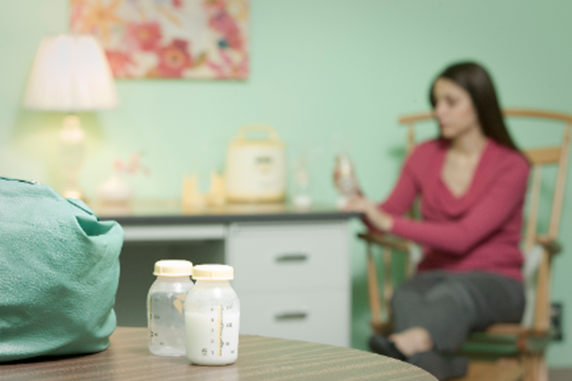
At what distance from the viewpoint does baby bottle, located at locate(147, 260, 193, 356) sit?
2.47ft

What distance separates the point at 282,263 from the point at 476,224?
0.61 meters

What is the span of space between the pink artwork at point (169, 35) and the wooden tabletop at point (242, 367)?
1781 millimetres

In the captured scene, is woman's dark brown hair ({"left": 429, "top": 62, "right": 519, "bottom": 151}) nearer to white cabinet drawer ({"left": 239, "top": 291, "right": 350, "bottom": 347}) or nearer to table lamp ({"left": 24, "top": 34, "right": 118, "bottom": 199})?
white cabinet drawer ({"left": 239, "top": 291, "right": 350, "bottom": 347})

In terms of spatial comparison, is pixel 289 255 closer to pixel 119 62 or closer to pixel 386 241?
pixel 386 241

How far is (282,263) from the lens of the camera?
1.99 meters

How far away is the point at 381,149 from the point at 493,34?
65cm

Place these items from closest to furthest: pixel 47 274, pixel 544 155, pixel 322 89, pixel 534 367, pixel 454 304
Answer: pixel 47 274 → pixel 454 304 → pixel 534 367 → pixel 544 155 → pixel 322 89

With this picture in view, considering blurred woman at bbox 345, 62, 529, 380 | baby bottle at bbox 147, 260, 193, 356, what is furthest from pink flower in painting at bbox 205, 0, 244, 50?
baby bottle at bbox 147, 260, 193, 356

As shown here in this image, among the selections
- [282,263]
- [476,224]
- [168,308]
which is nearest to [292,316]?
[282,263]

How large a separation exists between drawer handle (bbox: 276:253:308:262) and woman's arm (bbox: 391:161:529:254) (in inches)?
12.2

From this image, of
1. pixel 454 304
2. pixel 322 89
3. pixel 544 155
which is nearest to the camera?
pixel 454 304

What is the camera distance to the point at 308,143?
2.57 m

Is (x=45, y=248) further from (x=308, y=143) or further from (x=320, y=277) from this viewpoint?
(x=308, y=143)

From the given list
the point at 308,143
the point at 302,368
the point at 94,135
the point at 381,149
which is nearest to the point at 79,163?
the point at 94,135
